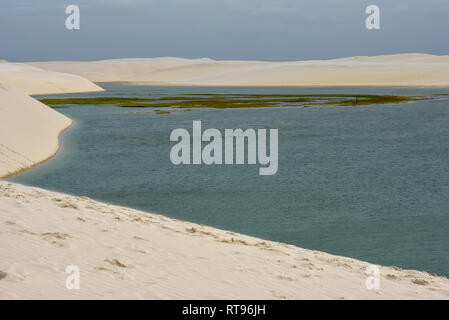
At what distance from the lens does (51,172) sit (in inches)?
732

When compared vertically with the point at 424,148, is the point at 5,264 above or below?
below

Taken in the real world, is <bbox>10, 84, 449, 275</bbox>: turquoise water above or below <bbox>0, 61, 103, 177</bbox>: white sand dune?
below

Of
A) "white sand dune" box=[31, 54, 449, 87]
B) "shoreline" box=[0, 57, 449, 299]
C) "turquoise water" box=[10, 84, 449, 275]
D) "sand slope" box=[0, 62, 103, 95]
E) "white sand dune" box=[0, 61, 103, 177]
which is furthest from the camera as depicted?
"white sand dune" box=[31, 54, 449, 87]

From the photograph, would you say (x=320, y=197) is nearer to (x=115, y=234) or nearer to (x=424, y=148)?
(x=115, y=234)

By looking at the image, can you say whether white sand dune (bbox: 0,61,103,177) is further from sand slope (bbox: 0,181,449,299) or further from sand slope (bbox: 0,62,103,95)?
sand slope (bbox: 0,62,103,95)

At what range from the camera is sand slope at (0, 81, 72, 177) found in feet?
64.3

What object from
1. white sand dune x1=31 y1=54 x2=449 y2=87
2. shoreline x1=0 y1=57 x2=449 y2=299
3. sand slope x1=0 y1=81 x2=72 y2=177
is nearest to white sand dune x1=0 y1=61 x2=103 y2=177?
sand slope x1=0 y1=81 x2=72 y2=177

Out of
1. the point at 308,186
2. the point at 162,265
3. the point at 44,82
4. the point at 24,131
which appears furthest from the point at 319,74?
the point at 162,265

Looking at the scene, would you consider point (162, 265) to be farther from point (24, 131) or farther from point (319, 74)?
point (319, 74)

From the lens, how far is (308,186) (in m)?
15.8

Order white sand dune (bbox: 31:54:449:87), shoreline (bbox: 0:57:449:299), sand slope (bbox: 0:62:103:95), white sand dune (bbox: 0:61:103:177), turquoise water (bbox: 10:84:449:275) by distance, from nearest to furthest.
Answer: shoreline (bbox: 0:57:449:299) < turquoise water (bbox: 10:84:449:275) < white sand dune (bbox: 0:61:103:177) < sand slope (bbox: 0:62:103:95) < white sand dune (bbox: 31:54:449:87)

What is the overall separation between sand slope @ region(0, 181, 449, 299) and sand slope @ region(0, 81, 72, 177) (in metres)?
9.59

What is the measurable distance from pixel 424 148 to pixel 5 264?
1983cm

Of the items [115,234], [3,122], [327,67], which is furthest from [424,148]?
[327,67]
